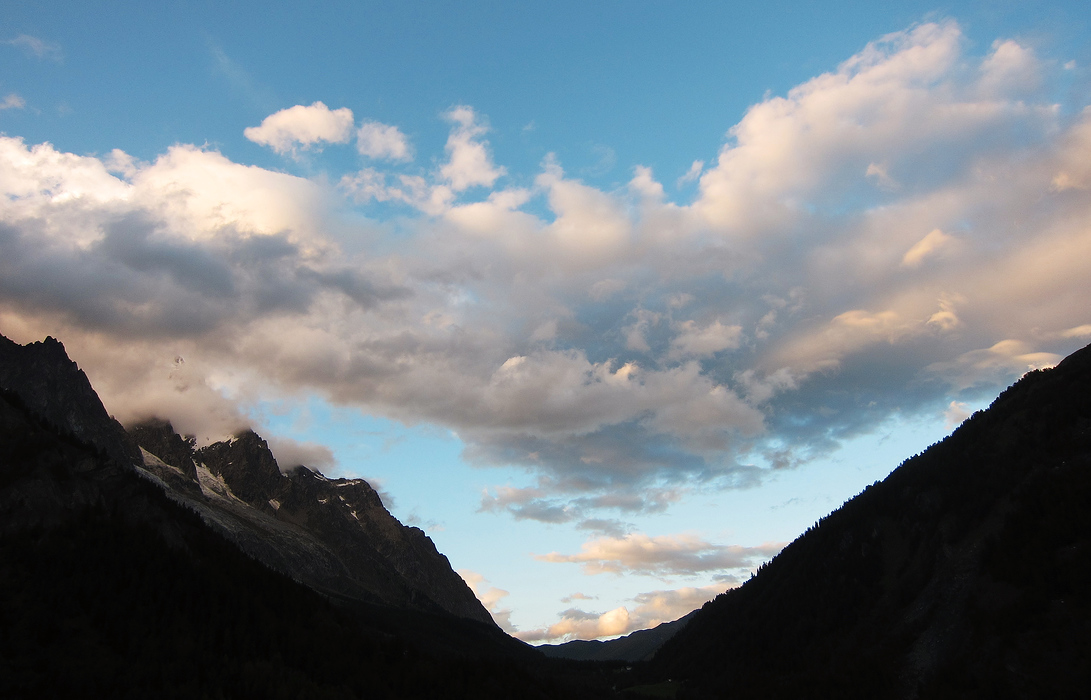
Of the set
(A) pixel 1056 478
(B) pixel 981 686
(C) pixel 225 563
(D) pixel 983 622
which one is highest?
(A) pixel 1056 478

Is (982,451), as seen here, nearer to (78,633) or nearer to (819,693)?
(819,693)

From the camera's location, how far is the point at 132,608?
144 m

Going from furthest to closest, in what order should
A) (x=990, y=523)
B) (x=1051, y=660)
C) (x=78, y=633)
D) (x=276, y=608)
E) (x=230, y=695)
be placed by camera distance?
(x=276, y=608) → (x=990, y=523) → (x=230, y=695) → (x=78, y=633) → (x=1051, y=660)

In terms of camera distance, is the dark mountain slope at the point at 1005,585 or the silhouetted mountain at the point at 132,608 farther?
the dark mountain slope at the point at 1005,585

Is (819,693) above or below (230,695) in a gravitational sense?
below

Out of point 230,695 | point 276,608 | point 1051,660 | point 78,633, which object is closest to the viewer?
point 1051,660

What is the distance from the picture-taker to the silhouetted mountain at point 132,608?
12444 centimetres

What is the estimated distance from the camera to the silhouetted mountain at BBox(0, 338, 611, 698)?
124m

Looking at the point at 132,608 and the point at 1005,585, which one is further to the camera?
the point at 1005,585

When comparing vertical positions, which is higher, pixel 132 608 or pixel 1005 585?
pixel 132 608

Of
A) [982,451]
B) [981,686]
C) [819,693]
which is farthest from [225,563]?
[982,451]

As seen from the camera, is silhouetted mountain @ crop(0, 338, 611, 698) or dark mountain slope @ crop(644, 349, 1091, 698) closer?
silhouetted mountain @ crop(0, 338, 611, 698)

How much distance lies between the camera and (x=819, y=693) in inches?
7234

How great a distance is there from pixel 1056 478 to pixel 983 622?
131ft
